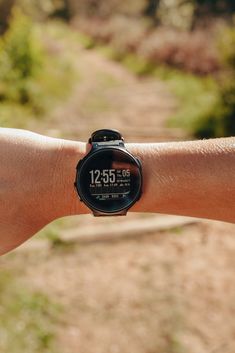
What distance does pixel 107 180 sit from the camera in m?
2.00

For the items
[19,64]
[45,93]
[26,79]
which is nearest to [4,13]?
[19,64]

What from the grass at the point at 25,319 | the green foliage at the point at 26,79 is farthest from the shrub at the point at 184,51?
the grass at the point at 25,319

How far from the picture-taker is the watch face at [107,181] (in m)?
1.99

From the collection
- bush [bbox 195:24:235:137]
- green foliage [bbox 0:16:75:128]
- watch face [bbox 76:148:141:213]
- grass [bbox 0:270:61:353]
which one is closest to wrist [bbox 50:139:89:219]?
watch face [bbox 76:148:141:213]

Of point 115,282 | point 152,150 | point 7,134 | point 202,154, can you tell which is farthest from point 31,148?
point 115,282

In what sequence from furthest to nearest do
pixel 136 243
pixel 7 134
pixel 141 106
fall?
pixel 141 106, pixel 136 243, pixel 7 134

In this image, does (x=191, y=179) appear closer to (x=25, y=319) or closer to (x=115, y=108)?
(x=25, y=319)

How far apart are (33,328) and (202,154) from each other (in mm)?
2541

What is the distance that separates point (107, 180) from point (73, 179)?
22 cm

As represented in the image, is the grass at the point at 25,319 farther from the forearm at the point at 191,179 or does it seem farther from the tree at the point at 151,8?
the tree at the point at 151,8

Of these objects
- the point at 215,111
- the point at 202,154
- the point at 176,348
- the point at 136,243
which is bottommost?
the point at 176,348

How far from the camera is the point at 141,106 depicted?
41.2 ft

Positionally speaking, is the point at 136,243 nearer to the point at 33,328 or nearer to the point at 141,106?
the point at 33,328

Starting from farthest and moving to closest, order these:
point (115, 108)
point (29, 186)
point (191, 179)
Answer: point (115, 108), point (29, 186), point (191, 179)
